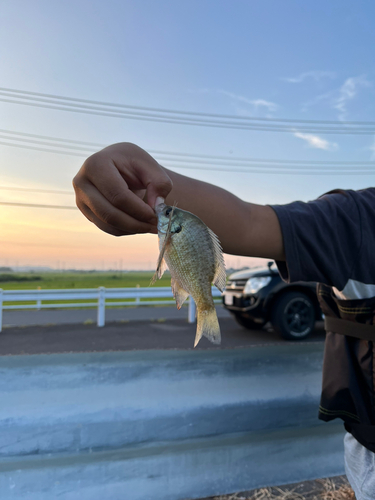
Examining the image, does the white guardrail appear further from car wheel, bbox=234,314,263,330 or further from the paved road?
car wheel, bbox=234,314,263,330

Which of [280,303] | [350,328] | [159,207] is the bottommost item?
[280,303]

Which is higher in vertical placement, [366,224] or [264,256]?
[366,224]

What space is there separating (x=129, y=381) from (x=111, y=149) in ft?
3.37

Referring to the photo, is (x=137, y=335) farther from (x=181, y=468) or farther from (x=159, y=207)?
(x=159, y=207)

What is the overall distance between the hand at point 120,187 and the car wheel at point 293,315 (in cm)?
703

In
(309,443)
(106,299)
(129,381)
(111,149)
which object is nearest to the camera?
(111,149)

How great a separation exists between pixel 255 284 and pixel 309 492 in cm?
625

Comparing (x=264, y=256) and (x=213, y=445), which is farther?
(x=213, y=445)

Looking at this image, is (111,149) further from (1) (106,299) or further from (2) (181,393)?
(1) (106,299)

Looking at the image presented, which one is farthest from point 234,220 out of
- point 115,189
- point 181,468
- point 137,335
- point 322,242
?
point 137,335

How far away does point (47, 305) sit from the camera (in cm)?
960

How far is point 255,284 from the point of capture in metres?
8.25

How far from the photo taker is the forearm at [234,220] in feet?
5.12

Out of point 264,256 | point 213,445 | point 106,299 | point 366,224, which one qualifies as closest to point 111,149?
point 264,256
